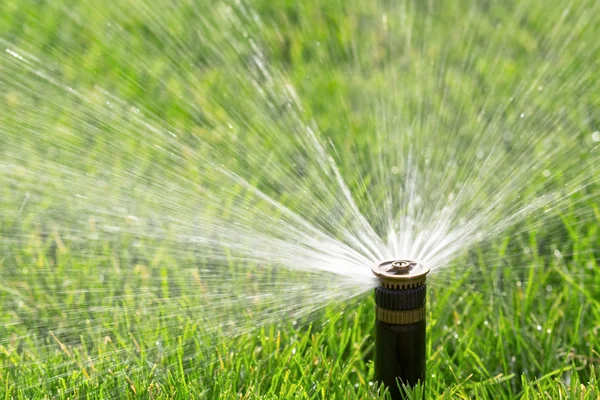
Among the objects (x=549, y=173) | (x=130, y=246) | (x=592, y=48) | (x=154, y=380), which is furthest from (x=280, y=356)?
(x=592, y=48)

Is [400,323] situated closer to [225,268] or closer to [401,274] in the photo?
[401,274]

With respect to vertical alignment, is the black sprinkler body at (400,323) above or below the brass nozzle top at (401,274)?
below

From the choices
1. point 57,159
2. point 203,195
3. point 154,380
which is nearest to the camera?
point 154,380

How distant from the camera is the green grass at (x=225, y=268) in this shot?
90.9 inches

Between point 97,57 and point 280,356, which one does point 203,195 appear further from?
point 97,57

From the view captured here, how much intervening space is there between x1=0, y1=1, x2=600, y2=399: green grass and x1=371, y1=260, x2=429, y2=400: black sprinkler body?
2.8 inches

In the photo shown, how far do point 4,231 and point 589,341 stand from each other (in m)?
1.93

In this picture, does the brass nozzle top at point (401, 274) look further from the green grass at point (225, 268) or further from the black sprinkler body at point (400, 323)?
the green grass at point (225, 268)

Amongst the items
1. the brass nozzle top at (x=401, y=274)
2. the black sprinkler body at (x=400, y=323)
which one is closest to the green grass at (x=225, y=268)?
the black sprinkler body at (x=400, y=323)

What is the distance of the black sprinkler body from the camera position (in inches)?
74.6

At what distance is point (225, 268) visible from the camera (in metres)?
2.76

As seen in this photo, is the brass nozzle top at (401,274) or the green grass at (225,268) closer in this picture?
the brass nozzle top at (401,274)

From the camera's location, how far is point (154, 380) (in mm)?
2238

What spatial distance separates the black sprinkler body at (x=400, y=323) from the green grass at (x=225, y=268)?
0.07 metres
